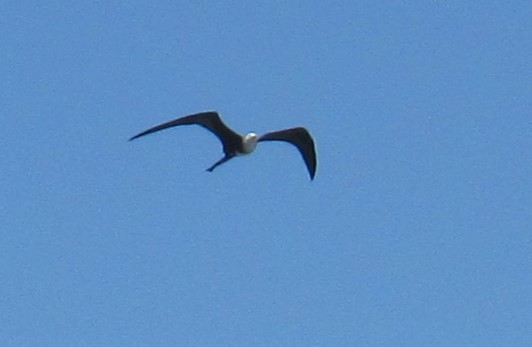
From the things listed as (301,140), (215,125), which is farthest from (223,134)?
(301,140)

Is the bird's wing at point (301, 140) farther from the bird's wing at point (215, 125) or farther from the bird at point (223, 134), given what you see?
the bird's wing at point (215, 125)

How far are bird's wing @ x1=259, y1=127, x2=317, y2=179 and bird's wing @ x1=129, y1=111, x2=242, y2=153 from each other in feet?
7.78

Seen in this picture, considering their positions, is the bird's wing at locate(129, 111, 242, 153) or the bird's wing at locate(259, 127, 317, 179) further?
the bird's wing at locate(259, 127, 317, 179)

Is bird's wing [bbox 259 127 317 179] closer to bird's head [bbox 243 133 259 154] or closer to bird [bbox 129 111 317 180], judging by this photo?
bird [bbox 129 111 317 180]

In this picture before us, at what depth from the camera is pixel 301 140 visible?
1713 inches

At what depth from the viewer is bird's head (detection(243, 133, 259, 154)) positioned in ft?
131

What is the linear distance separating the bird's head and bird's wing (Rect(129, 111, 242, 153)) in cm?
19

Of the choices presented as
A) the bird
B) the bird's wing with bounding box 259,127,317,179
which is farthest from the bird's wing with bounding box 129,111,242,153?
the bird's wing with bounding box 259,127,317,179

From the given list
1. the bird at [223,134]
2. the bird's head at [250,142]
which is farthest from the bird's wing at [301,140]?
the bird's head at [250,142]

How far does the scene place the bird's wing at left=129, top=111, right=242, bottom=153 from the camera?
40000mm

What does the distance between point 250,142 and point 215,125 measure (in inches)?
45.3

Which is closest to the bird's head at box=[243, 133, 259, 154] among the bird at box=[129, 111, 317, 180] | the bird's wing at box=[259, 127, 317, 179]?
the bird at box=[129, 111, 317, 180]

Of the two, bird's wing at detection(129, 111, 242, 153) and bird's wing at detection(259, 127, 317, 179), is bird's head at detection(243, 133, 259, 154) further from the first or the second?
bird's wing at detection(259, 127, 317, 179)

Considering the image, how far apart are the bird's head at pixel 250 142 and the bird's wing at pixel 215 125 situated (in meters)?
0.19
